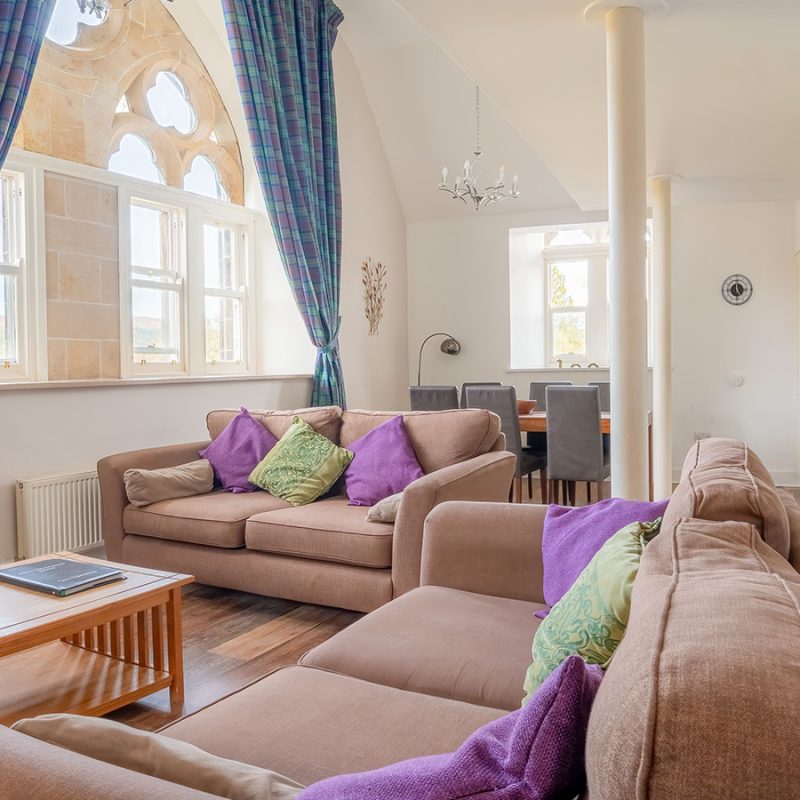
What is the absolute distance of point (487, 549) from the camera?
2.07 metres

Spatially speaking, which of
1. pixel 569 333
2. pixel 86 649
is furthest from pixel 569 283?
pixel 86 649

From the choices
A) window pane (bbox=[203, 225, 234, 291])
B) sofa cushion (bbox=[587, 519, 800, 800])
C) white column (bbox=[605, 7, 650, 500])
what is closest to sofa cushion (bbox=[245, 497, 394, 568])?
white column (bbox=[605, 7, 650, 500])

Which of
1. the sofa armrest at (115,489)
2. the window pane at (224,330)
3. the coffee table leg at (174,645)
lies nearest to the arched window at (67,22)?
the window pane at (224,330)

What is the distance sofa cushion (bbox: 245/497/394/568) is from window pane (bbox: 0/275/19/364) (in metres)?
1.78

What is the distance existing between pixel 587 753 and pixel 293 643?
239 cm

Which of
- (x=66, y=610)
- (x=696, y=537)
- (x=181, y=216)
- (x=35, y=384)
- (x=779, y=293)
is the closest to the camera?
(x=696, y=537)

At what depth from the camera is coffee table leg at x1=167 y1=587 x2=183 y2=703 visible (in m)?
2.32

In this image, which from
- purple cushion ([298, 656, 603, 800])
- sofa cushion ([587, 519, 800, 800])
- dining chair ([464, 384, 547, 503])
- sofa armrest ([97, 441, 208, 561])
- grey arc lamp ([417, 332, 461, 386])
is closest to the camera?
sofa cushion ([587, 519, 800, 800])

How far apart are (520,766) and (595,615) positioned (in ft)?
1.67

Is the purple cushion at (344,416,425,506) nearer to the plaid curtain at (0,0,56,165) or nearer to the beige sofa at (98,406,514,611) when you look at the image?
the beige sofa at (98,406,514,611)

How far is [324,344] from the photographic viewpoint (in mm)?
5609

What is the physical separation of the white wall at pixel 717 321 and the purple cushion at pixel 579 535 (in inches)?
222

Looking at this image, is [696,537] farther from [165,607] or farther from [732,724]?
[165,607]

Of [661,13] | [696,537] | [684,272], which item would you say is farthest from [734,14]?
[684,272]
